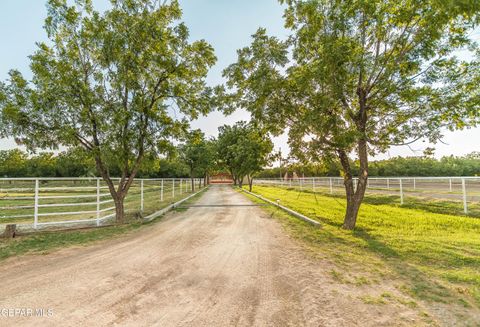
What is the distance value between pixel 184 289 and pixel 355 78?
645 cm

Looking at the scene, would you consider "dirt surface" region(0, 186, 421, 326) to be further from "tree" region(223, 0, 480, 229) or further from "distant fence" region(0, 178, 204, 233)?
"tree" region(223, 0, 480, 229)

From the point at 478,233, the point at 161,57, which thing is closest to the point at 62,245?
the point at 161,57

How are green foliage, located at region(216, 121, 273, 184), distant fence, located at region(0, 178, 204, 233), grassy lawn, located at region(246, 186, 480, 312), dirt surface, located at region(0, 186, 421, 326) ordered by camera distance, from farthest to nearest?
green foliage, located at region(216, 121, 273, 184) < distant fence, located at region(0, 178, 204, 233) < grassy lawn, located at region(246, 186, 480, 312) < dirt surface, located at region(0, 186, 421, 326)

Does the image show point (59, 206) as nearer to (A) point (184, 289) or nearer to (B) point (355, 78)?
(A) point (184, 289)

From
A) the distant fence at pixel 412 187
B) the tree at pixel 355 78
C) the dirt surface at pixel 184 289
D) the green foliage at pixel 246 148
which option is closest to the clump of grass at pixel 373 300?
the dirt surface at pixel 184 289

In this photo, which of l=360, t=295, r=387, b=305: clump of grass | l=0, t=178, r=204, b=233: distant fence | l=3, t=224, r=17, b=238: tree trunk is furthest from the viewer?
l=0, t=178, r=204, b=233: distant fence

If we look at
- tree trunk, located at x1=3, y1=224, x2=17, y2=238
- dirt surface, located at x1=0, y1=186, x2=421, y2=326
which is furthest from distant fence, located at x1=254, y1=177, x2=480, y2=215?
tree trunk, located at x1=3, y1=224, x2=17, y2=238

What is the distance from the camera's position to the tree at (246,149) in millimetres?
9008

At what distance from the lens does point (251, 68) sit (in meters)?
A: 7.36

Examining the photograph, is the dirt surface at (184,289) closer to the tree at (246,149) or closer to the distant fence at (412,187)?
the tree at (246,149)

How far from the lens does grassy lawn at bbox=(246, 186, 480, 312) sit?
3.23 meters

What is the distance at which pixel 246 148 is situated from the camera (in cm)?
2425

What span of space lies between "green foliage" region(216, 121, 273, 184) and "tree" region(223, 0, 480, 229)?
1492mm

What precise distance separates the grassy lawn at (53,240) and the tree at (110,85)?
128 cm
